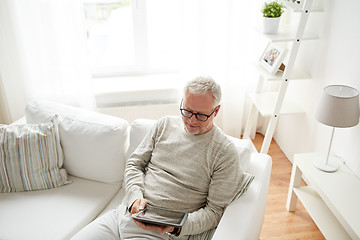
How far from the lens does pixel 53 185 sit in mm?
2113

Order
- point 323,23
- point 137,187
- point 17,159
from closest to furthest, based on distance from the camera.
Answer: point 137,187 → point 17,159 → point 323,23

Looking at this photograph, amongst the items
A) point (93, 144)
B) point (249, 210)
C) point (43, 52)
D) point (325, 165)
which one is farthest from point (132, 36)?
point (249, 210)

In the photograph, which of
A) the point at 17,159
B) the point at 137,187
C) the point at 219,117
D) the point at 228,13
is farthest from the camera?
the point at 219,117

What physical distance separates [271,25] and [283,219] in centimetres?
133

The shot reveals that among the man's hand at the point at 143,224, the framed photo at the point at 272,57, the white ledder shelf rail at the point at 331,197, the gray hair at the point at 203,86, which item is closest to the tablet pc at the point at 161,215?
the man's hand at the point at 143,224

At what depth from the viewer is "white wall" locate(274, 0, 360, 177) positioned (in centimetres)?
208

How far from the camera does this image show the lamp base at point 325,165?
7.07 feet

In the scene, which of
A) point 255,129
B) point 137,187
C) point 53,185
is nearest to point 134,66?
point 255,129

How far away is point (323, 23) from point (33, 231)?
2.13 metres

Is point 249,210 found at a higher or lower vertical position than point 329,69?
lower

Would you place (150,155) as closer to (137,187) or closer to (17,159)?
(137,187)

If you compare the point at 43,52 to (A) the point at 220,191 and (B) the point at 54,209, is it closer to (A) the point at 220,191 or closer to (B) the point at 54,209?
(B) the point at 54,209

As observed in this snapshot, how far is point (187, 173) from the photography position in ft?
5.65

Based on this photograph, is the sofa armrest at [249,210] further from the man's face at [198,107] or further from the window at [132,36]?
the window at [132,36]
